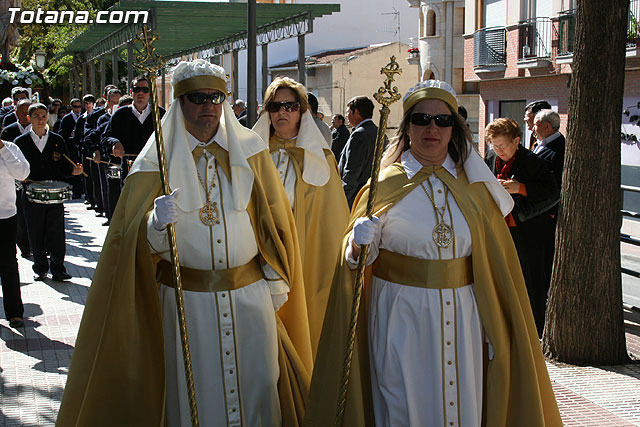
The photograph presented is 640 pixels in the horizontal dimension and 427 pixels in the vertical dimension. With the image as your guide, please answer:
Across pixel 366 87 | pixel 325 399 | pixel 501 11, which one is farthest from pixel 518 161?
pixel 366 87

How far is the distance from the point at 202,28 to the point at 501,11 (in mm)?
12859

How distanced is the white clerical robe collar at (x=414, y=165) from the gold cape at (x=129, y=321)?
0.68 metres

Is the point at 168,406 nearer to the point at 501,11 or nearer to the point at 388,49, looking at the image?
the point at 501,11

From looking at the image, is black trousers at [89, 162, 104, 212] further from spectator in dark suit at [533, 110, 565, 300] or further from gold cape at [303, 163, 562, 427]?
gold cape at [303, 163, 562, 427]

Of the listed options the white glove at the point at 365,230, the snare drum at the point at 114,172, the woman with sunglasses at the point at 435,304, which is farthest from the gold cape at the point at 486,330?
the snare drum at the point at 114,172

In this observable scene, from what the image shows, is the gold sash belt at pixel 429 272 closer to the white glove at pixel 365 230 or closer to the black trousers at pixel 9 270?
the white glove at pixel 365 230

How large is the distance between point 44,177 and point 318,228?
175 inches

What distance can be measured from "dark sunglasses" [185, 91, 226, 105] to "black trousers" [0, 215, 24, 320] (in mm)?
4002

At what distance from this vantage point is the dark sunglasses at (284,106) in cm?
607

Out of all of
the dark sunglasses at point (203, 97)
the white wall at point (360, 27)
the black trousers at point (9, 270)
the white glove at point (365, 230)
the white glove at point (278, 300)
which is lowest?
the black trousers at point (9, 270)

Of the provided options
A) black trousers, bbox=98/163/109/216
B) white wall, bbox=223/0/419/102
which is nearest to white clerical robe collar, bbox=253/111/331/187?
black trousers, bbox=98/163/109/216

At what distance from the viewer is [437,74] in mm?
40562

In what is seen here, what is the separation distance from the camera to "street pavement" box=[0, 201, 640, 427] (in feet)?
17.8

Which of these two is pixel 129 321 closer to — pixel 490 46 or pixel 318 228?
pixel 318 228
